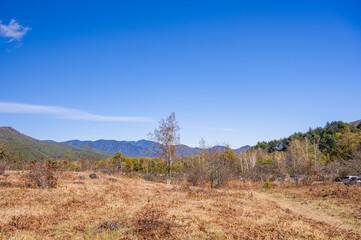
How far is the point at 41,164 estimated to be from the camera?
16047 millimetres

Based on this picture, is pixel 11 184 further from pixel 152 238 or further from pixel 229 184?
pixel 229 184

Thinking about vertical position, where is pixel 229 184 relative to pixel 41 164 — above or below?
below

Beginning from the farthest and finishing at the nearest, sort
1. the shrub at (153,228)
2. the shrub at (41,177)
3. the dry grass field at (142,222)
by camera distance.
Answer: the shrub at (41,177) < the dry grass field at (142,222) < the shrub at (153,228)

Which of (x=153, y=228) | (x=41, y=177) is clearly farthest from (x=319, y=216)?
(x=41, y=177)

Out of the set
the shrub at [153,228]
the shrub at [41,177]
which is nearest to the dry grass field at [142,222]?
the shrub at [153,228]

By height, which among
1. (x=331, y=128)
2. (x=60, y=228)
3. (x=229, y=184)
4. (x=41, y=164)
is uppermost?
(x=331, y=128)

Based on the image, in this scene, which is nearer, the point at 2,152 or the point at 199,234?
the point at 199,234

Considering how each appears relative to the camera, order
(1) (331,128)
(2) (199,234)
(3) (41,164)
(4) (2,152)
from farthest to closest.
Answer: (1) (331,128)
(4) (2,152)
(3) (41,164)
(2) (199,234)

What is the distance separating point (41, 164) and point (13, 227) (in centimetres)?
1013

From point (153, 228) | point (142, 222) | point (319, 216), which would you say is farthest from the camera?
→ point (319, 216)

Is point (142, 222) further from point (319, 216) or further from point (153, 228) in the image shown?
point (319, 216)

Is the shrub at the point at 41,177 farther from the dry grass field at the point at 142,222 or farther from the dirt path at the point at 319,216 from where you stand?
the dirt path at the point at 319,216

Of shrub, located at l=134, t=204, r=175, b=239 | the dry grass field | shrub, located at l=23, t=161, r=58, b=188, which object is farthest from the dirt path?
shrub, located at l=23, t=161, r=58, b=188

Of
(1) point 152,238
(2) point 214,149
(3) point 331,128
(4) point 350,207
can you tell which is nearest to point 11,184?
(1) point 152,238
